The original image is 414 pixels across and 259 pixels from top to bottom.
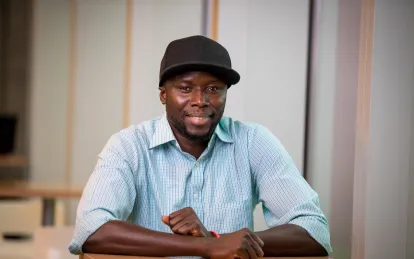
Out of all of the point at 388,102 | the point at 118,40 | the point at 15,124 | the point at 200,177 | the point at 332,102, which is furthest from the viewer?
the point at 15,124

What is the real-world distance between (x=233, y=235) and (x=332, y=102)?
2.31 m

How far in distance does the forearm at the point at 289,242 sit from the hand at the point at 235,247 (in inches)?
4.6

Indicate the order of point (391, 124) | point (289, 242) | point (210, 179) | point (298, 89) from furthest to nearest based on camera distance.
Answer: point (298, 89) < point (391, 124) < point (210, 179) < point (289, 242)

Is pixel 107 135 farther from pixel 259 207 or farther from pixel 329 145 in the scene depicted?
pixel 329 145

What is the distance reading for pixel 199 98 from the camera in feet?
6.33

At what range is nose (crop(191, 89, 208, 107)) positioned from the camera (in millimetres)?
1927

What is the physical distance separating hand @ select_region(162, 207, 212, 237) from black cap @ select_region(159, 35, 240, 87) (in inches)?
18.0

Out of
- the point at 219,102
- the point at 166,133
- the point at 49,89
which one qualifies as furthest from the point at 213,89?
the point at 49,89

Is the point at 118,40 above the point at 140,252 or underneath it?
above

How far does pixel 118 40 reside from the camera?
416 cm

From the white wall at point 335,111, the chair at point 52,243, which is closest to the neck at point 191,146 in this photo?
the chair at point 52,243

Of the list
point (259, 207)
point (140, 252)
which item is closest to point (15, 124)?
point (259, 207)

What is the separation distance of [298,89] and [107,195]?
216 centimetres

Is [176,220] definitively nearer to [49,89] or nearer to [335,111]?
[335,111]
